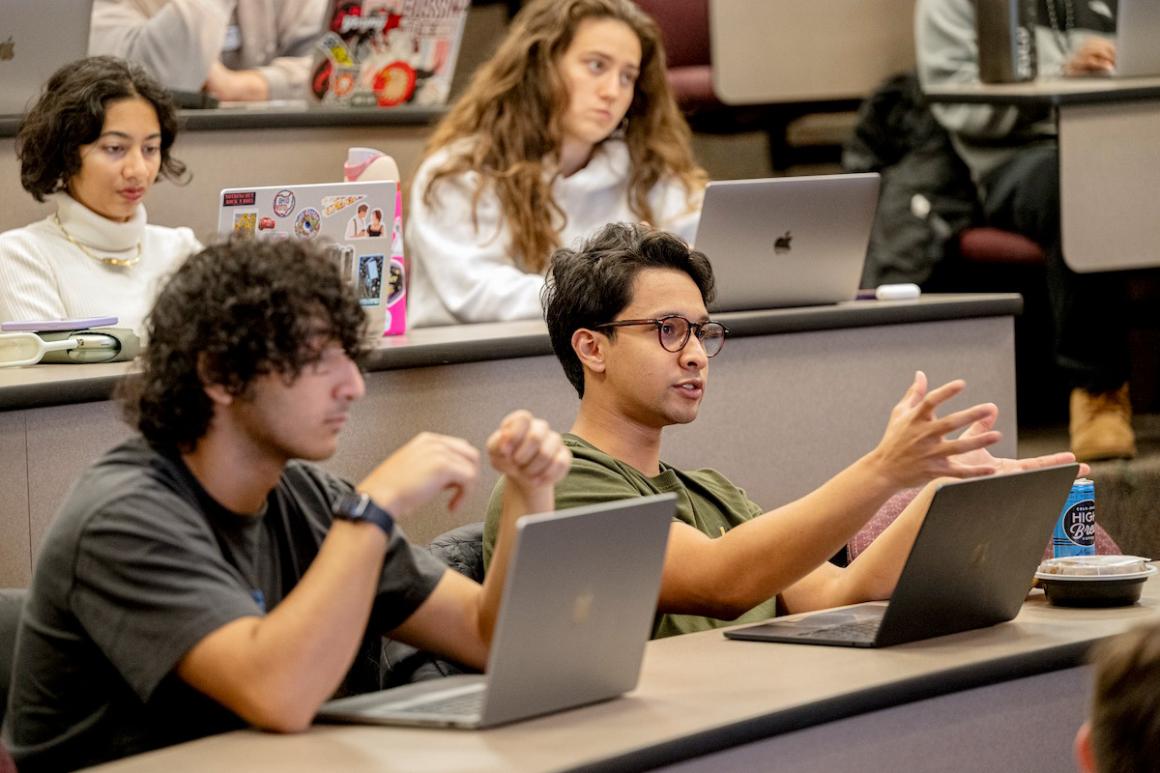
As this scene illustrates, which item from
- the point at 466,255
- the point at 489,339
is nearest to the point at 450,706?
the point at 489,339

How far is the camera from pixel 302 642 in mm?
1500

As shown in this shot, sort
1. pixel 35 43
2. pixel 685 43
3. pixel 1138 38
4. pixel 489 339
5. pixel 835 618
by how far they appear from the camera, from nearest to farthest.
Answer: pixel 835 618 < pixel 489 339 < pixel 35 43 < pixel 1138 38 < pixel 685 43

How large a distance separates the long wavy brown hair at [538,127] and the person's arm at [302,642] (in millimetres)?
1924

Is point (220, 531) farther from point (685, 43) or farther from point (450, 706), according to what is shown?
point (685, 43)

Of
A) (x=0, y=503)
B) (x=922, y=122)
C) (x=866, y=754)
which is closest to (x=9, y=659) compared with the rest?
(x=0, y=503)

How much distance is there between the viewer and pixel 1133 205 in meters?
3.81

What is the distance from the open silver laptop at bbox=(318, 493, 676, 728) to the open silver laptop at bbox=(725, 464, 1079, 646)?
291 millimetres

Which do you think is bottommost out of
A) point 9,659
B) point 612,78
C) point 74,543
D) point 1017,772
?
point 1017,772

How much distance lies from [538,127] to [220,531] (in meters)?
2.04

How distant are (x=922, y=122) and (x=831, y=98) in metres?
0.58

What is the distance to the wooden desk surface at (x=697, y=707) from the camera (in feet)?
4.71

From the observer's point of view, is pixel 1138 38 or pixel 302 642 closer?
pixel 302 642

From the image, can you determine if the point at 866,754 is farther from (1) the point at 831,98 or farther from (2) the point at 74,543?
(1) the point at 831,98

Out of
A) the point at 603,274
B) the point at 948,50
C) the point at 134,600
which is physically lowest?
the point at 134,600
